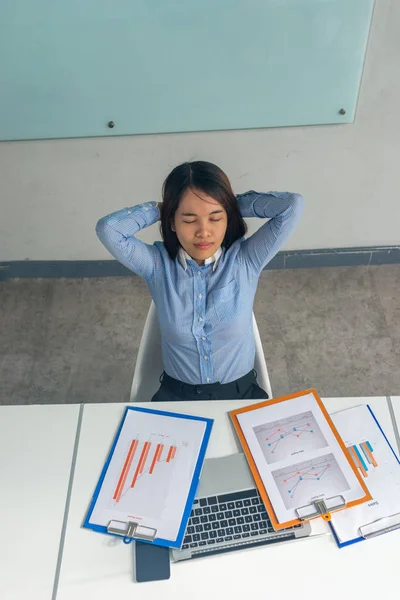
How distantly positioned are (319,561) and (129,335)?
1743 millimetres

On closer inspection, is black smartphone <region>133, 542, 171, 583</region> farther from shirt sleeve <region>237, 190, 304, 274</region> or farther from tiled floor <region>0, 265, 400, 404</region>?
tiled floor <region>0, 265, 400, 404</region>

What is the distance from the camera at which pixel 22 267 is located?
126 inches

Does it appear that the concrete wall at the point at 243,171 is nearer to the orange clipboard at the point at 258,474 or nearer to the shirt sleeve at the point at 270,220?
the shirt sleeve at the point at 270,220

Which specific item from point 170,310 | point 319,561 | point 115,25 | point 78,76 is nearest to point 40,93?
point 78,76

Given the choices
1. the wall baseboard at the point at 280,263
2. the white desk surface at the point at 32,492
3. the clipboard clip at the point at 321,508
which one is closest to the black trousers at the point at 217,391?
the white desk surface at the point at 32,492

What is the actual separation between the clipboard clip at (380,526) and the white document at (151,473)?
1.46ft

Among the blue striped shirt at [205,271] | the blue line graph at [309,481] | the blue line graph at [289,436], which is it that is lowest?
the blue line graph at [309,481]

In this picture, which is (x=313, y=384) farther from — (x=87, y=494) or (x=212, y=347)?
(x=87, y=494)

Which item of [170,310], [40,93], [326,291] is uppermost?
[40,93]

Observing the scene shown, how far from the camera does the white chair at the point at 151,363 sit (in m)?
1.99

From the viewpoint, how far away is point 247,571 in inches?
54.7

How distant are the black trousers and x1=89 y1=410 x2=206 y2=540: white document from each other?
286 mm

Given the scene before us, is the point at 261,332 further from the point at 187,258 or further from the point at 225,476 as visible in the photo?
the point at 225,476

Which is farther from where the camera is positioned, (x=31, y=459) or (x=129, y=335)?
(x=129, y=335)
